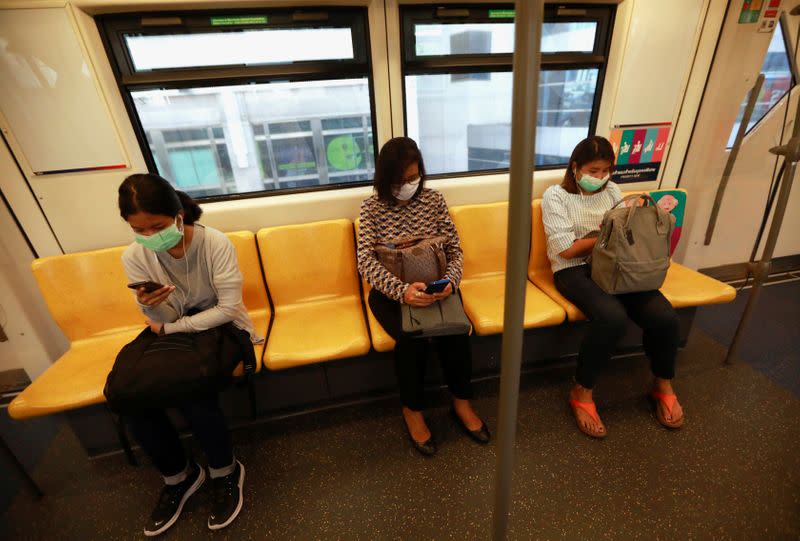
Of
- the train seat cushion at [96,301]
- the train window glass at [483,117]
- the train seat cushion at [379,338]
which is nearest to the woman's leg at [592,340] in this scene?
the train seat cushion at [379,338]

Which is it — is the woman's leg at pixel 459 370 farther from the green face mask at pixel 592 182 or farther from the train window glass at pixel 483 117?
the train window glass at pixel 483 117

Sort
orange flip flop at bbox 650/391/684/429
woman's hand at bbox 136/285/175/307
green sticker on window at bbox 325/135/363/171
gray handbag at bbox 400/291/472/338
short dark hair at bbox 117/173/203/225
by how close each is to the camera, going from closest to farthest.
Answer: short dark hair at bbox 117/173/203/225 → woman's hand at bbox 136/285/175/307 → gray handbag at bbox 400/291/472/338 → orange flip flop at bbox 650/391/684/429 → green sticker on window at bbox 325/135/363/171

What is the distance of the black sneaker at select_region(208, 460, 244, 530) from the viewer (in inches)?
60.0

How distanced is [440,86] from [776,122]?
2706mm

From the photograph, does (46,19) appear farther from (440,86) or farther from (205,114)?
(440,86)

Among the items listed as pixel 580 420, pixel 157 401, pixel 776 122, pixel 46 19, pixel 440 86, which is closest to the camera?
pixel 157 401

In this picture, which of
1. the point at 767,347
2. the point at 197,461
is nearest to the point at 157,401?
the point at 197,461

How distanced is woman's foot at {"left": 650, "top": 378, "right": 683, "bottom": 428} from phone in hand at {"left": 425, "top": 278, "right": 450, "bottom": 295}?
1350 mm

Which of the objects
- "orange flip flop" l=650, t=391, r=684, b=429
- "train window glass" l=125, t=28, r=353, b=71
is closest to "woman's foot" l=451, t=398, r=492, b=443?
"orange flip flop" l=650, t=391, r=684, b=429

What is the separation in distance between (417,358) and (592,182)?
1346mm

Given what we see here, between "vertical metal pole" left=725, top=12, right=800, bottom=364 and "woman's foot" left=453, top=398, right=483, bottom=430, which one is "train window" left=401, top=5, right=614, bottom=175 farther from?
"woman's foot" left=453, top=398, right=483, bottom=430

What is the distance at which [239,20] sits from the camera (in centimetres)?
198

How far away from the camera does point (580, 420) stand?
187cm

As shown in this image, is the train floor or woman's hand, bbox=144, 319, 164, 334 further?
woman's hand, bbox=144, 319, 164, 334
